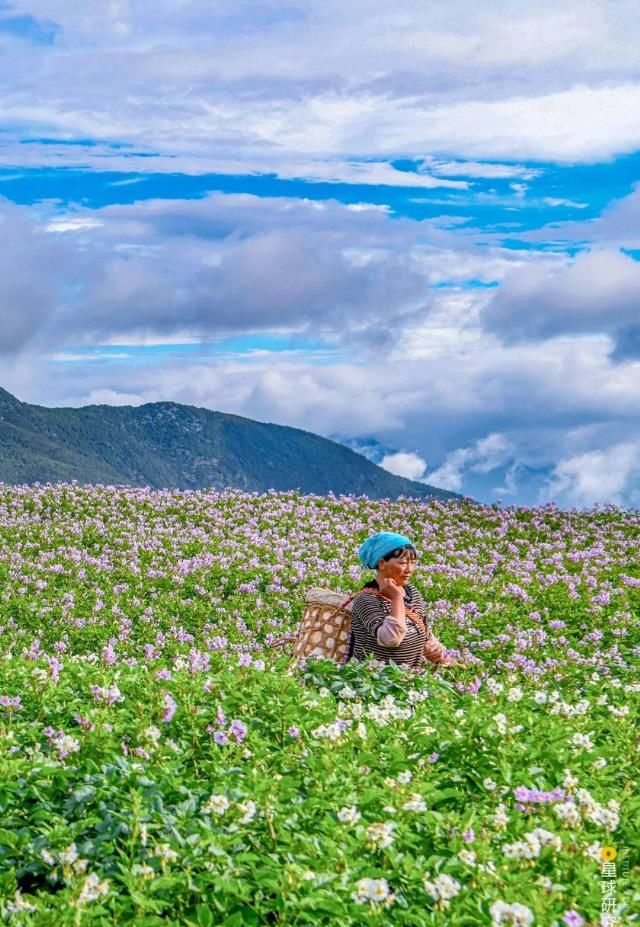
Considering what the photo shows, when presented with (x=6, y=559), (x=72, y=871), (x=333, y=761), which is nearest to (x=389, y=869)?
(x=333, y=761)

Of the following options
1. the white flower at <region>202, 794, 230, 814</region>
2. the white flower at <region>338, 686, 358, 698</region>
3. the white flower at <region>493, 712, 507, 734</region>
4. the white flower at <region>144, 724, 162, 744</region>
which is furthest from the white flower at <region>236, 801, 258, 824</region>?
the white flower at <region>338, 686, 358, 698</region>

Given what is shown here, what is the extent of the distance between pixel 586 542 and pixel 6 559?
14.2 m

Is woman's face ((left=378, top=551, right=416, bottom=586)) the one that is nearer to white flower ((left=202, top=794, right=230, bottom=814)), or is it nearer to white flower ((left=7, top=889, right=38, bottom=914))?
white flower ((left=202, top=794, right=230, bottom=814))

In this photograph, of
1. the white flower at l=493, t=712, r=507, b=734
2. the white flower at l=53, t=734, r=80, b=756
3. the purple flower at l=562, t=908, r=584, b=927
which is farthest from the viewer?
the white flower at l=493, t=712, r=507, b=734

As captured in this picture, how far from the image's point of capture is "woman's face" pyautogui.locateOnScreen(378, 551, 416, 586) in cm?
1047

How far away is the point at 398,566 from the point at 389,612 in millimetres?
511

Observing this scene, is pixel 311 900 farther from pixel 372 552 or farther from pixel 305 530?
pixel 305 530

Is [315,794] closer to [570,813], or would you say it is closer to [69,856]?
[570,813]

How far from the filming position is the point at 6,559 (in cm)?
2184

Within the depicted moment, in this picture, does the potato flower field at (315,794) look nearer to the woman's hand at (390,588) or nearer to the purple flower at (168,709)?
the purple flower at (168,709)

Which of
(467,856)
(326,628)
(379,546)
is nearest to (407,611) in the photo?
(379,546)

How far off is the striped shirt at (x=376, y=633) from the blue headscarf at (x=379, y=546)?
28cm

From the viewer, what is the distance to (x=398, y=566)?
10.5 m

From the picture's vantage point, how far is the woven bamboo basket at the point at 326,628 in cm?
1114
